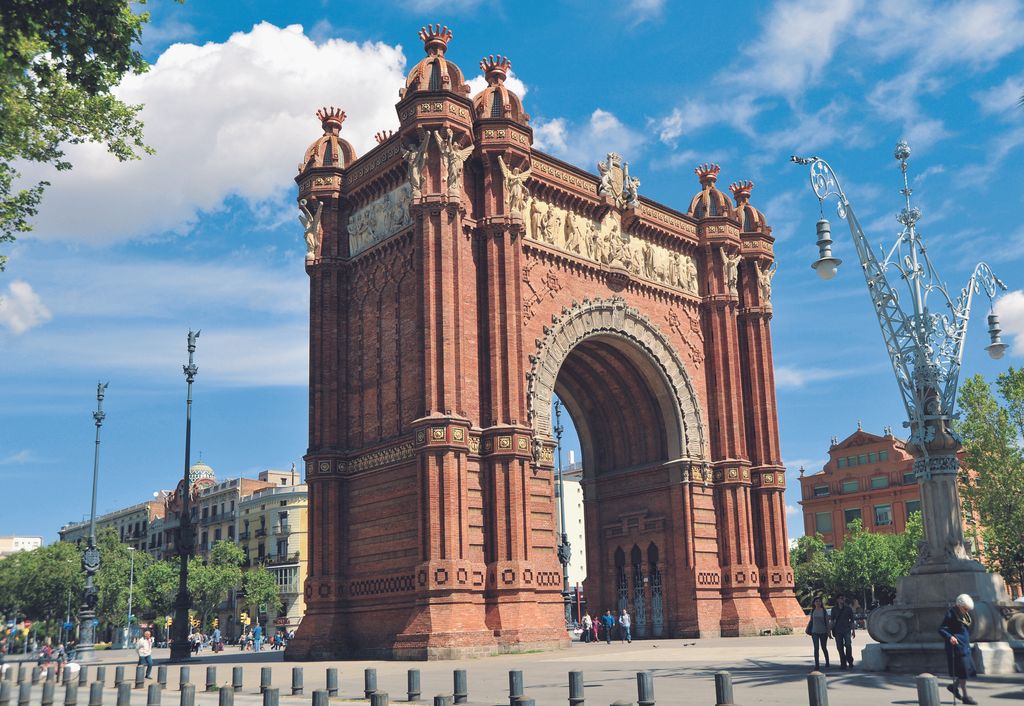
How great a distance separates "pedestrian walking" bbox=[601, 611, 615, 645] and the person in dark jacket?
75.5 ft

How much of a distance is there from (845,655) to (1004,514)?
91.1ft

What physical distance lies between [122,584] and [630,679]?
75498 millimetres

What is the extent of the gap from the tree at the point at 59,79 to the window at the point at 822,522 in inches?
3129

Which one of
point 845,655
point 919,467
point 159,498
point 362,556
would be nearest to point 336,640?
point 362,556

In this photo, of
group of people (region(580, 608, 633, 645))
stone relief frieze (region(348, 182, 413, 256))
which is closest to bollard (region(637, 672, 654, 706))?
stone relief frieze (region(348, 182, 413, 256))

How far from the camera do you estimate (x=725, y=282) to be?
44062 millimetres

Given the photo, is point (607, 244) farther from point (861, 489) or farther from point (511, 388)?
point (861, 489)

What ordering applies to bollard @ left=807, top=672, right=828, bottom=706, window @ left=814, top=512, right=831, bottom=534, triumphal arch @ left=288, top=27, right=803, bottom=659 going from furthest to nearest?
window @ left=814, top=512, right=831, bottom=534 < triumphal arch @ left=288, top=27, right=803, bottom=659 < bollard @ left=807, top=672, right=828, bottom=706

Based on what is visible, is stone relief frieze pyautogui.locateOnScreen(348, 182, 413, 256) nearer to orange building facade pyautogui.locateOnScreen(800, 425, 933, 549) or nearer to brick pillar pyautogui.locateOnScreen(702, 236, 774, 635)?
brick pillar pyautogui.locateOnScreen(702, 236, 774, 635)

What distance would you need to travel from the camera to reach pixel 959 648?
14.7 metres

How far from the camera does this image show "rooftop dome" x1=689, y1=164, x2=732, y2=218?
147ft

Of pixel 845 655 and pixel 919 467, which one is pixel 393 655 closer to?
pixel 845 655

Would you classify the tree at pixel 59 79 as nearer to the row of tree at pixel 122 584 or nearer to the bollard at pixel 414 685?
the bollard at pixel 414 685

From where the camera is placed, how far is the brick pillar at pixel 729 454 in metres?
39.9
